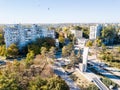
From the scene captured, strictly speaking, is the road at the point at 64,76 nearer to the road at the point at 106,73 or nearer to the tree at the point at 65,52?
the tree at the point at 65,52

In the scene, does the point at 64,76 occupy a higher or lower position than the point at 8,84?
lower

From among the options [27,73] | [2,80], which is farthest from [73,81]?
[2,80]

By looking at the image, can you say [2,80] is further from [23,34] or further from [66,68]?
[23,34]

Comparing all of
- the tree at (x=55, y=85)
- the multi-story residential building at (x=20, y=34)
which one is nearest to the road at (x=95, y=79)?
the tree at (x=55, y=85)

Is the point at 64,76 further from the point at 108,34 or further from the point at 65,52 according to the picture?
the point at 108,34

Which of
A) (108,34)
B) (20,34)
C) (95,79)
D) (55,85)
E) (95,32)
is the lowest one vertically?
(95,79)

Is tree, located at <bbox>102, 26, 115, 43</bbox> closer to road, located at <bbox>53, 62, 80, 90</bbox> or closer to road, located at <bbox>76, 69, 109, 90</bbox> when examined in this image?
road, located at <bbox>53, 62, 80, 90</bbox>

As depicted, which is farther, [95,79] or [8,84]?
[95,79]

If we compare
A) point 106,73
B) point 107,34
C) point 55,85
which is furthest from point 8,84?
point 107,34
